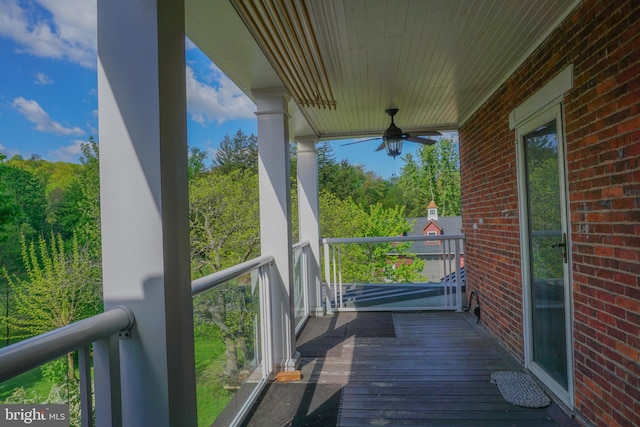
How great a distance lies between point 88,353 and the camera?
44.6 inches

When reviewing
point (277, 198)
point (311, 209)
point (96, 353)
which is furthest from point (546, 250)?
point (311, 209)

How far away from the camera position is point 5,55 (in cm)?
873

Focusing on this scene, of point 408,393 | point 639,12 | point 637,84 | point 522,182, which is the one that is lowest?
point 408,393

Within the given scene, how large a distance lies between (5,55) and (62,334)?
10.8 meters

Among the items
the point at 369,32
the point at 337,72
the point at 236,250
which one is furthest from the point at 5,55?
the point at 369,32

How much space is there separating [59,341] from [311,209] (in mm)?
4610

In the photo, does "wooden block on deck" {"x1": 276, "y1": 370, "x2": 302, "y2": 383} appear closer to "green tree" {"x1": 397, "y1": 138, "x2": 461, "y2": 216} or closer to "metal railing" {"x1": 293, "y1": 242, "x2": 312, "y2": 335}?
"metal railing" {"x1": 293, "y1": 242, "x2": 312, "y2": 335}

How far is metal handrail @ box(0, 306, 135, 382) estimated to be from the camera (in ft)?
2.73

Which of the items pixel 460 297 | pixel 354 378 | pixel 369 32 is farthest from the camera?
pixel 460 297

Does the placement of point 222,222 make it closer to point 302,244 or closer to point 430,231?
point 302,244

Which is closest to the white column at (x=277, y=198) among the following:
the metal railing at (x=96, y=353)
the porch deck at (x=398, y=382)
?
the porch deck at (x=398, y=382)

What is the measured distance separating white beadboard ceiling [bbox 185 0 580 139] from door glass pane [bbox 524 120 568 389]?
0.76 metres

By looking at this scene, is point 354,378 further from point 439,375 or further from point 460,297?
point 460,297

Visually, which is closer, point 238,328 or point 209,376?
point 209,376
